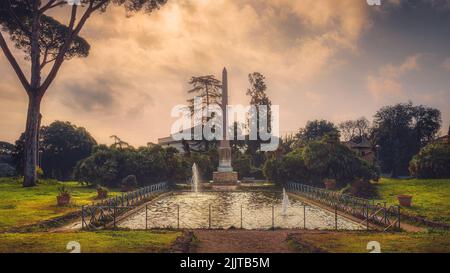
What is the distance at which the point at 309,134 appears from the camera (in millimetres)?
105250

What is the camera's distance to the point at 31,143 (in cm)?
3475

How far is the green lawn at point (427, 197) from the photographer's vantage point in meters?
21.8

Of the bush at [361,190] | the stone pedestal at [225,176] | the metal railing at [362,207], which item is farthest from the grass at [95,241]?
the stone pedestal at [225,176]

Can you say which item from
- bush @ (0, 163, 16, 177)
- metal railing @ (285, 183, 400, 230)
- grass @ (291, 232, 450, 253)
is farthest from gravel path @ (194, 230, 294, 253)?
bush @ (0, 163, 16, 177)

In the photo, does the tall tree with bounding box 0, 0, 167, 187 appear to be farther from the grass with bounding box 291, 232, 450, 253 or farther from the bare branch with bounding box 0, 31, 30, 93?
the grass with bounding box 291, 232, 450, 253

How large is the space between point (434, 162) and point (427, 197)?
16837 mm

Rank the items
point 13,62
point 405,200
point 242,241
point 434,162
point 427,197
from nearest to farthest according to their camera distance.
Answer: point 242,241 → point 405,200 → point 427,197 → point 13,62 → point 434,162

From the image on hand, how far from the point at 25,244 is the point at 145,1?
27.7 meters

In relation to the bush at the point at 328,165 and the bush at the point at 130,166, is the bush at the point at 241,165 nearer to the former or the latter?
the bush at the point at 130,166

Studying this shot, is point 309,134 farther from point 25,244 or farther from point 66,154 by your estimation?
point 25,244

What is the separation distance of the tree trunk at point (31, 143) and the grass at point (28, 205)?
3.42 feet

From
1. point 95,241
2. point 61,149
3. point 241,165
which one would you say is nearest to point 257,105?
point 241,165

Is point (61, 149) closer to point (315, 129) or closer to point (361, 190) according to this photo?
point (361, 190)
